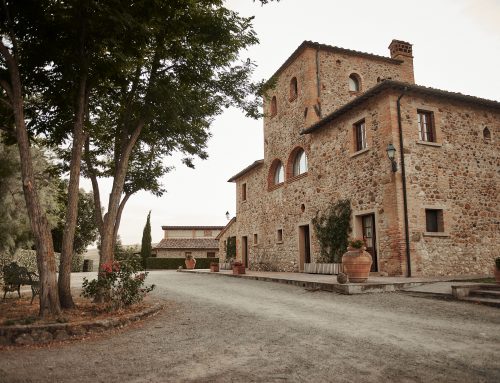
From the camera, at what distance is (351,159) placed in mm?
13539

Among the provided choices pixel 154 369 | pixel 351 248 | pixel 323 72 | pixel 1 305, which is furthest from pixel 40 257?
pixel 323 72

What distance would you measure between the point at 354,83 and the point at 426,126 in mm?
6094

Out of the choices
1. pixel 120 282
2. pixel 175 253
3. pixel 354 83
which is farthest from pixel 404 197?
pixel 175 253

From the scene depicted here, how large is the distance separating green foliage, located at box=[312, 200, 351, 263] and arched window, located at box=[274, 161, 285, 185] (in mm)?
4720

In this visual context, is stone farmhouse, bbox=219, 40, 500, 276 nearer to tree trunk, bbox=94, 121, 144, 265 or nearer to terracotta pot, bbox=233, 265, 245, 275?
terracotta pot, bbox=233, 265, 245, 275

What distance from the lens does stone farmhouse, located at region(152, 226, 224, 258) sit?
40062mm

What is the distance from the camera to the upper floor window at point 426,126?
12.3 meters

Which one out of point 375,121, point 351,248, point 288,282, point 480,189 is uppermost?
point 375,121

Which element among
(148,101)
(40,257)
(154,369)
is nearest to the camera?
(154,369)

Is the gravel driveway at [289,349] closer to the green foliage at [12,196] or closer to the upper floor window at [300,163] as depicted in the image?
the green foliage at [12,196]

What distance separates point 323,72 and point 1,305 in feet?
48.5

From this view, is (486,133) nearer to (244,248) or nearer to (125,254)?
(125,254)

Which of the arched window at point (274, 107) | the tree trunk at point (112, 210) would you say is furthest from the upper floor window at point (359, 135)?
the tree trunk at point (112, 210)

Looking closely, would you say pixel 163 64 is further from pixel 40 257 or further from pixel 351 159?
pixel 351 159
